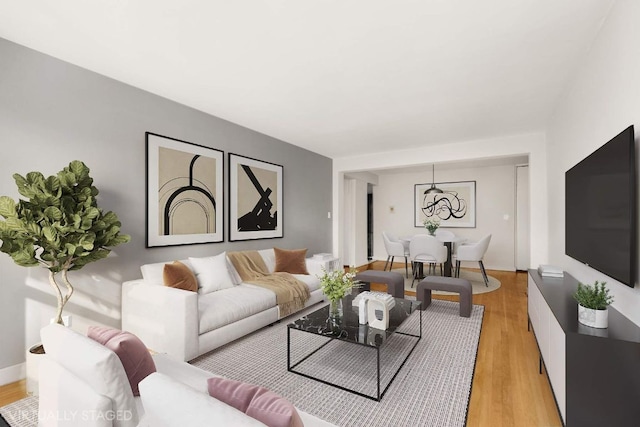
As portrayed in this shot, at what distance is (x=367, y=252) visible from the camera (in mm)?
8422

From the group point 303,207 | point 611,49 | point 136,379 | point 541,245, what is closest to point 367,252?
point 303,207

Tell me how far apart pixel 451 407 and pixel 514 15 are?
2595mm

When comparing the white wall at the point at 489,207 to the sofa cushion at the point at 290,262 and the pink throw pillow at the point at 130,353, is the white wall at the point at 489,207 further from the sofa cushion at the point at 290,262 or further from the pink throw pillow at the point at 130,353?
the pink throw pillow at the point at 130,353

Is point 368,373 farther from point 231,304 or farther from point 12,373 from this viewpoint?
point 12,373

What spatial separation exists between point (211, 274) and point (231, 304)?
0.52 metres

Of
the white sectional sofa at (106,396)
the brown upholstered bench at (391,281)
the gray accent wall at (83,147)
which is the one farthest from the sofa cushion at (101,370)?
the brown upholstered bench at (391,281)

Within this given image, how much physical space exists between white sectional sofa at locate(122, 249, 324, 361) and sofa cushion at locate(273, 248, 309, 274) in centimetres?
94

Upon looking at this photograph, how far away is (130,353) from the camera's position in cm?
137

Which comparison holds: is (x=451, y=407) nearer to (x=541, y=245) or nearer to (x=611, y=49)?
(x=611, y=49)

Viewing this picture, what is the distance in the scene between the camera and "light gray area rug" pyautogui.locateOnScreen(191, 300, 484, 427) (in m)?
1.96

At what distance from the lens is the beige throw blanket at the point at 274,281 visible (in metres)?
3.58

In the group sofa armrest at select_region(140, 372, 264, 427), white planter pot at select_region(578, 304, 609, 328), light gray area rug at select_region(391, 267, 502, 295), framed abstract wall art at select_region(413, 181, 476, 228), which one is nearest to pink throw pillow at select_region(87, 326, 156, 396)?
sofa armrest at select_region(140, 372, 264, 427)

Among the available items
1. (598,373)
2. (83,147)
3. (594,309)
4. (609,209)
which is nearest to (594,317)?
(594,309)

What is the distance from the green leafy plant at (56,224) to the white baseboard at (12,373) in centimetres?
58
